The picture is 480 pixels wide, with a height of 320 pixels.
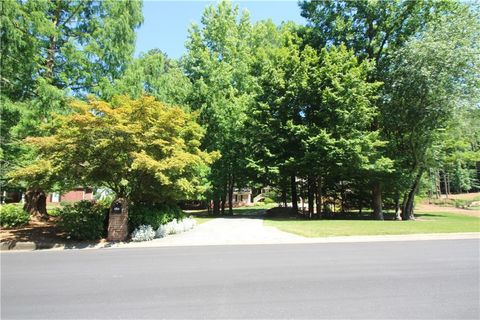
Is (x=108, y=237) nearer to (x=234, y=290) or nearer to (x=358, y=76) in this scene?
(x=234, y=290)

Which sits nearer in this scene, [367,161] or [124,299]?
[124,299]

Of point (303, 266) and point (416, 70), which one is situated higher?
point (416, 70)

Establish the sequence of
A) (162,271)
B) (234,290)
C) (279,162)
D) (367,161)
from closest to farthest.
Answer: (234,290), (162,271), (367,161), (279,162)

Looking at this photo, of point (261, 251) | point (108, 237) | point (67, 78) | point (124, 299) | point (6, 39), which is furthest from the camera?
point (67, 78)

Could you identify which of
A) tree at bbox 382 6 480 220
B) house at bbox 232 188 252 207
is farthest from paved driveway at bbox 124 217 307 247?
house at bbox 232 188 252 207

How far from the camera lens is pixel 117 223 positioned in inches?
495

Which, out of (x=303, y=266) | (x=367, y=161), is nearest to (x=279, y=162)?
(x=367, y=161)

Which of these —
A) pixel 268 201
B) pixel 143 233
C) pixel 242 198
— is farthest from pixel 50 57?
pixel 268 201

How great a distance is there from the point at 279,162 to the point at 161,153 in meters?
11.0

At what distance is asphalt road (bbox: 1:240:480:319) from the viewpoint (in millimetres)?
4707

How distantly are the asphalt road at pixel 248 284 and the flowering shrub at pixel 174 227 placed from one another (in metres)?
3.67

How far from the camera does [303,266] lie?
7.56m

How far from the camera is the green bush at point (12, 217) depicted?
13852 millimetres

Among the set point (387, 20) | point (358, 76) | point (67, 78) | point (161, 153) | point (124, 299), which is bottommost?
point (124, 299)
